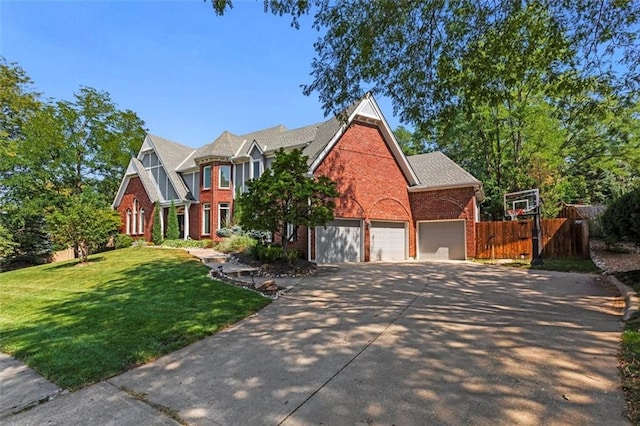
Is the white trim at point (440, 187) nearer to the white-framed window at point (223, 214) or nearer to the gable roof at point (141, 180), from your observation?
the white-framed window at point (223, 214)

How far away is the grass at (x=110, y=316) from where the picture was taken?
493cm

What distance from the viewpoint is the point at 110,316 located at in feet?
23.1

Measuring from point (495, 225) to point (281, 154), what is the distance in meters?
11.8

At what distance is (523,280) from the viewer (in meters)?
10.2

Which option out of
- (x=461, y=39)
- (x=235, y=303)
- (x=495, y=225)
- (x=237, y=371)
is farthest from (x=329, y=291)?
(x=495, y=225)

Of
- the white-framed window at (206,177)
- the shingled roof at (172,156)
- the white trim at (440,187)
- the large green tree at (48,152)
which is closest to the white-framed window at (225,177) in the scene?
the white-framed window at (206,177)

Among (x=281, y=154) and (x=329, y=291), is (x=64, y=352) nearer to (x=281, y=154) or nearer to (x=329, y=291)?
(x=329, y=291)

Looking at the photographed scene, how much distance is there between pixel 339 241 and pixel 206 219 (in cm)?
997

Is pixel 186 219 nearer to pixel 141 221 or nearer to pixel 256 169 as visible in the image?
pixel 141 221

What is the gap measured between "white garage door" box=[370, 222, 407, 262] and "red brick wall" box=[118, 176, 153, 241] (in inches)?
632

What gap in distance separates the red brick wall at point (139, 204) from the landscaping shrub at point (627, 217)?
24.8 meters

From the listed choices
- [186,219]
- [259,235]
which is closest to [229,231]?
[259,235]

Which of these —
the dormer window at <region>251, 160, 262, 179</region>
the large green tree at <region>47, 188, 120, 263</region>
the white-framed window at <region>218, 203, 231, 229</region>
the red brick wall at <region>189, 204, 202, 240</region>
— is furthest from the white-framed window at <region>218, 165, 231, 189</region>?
the large green tree at <region>47, 188, 120, 263</region>

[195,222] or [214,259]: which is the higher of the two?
[195,222]
